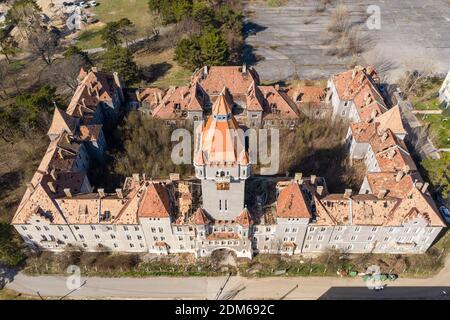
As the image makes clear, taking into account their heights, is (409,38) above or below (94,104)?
below

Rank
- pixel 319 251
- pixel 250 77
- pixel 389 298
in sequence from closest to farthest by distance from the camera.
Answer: pixel 389 298
pixel 319 251
pixel 250 77

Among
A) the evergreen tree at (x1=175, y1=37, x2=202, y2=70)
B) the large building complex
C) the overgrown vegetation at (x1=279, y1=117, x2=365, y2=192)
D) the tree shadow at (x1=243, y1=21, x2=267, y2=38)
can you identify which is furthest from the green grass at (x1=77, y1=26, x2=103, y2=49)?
the overgrown vegetation at (x1=279, y1=117, x2=365, y2=192)

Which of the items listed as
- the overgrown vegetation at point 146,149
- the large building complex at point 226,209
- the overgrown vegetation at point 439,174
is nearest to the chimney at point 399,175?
the large building complex at point 226,209

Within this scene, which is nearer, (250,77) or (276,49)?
(250,77)

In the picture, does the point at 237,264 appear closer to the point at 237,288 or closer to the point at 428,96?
the point at 237,288

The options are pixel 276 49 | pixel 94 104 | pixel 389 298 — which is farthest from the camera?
pixel 276 49

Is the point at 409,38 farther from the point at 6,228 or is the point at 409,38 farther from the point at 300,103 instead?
the point at 6,228

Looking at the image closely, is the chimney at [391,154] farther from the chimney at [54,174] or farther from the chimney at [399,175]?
the chimney at [54,174]

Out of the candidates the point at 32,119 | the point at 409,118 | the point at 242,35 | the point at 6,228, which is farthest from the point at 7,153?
the point at 409,118
